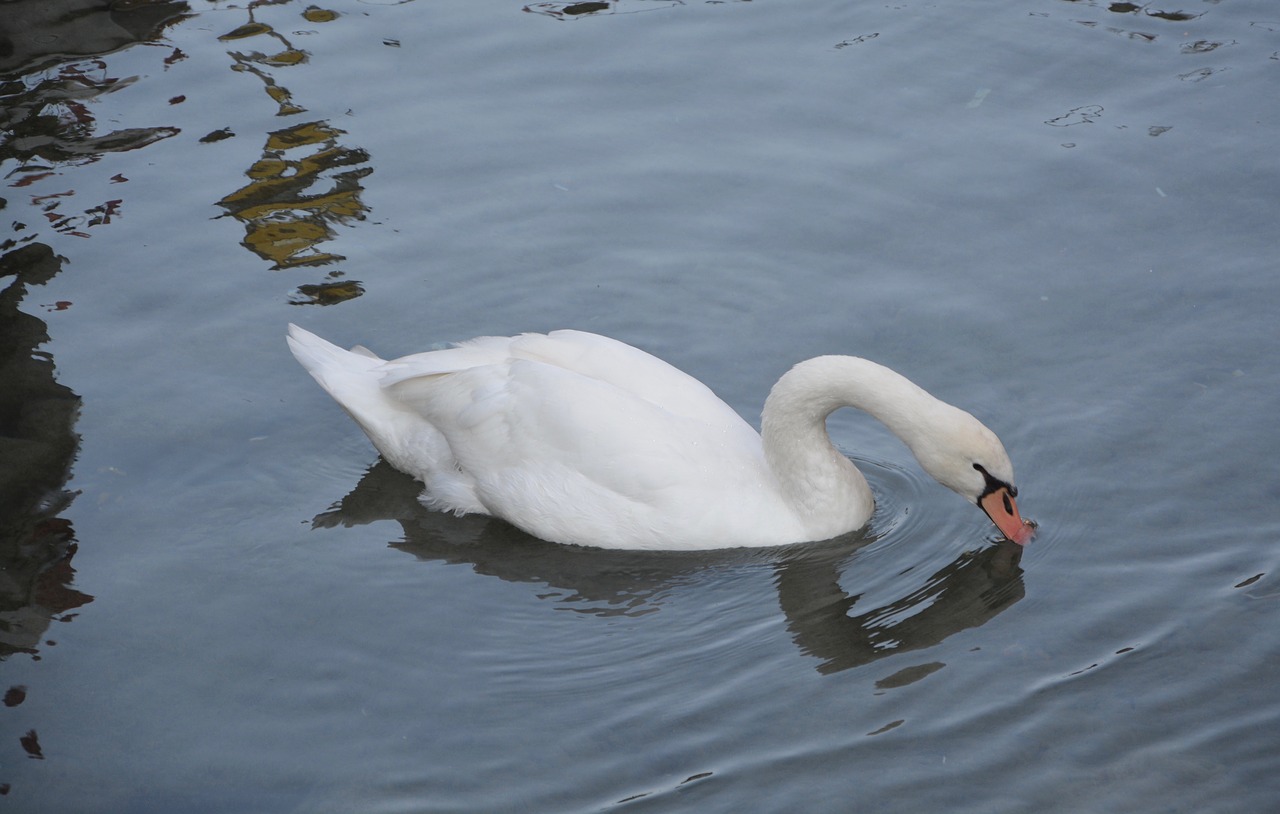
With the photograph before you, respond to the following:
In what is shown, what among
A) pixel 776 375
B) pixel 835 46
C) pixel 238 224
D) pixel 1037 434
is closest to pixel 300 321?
pixel 238 224

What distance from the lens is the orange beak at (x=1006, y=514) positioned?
630cm

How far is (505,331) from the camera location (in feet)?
27.2

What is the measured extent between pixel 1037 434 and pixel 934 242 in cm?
193

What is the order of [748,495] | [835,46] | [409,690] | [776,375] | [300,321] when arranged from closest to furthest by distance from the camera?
[409,690] → [748,495] → [776,375] → [300,321] → [835,46]

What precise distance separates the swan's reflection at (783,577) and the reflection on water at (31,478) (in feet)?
3.99

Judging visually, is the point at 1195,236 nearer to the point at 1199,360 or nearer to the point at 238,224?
the point at 1199,360

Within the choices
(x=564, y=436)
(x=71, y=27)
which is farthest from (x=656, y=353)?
(x=71, y=27)

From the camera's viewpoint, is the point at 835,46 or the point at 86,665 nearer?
the point at 86,665

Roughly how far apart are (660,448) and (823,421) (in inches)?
29.6

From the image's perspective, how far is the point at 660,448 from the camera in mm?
6523

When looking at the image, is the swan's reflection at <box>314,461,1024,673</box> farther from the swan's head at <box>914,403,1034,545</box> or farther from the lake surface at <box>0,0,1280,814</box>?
Answer: the swan's head at <box>914,403,1034,545</box>

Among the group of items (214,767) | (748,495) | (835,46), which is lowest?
(214,767)

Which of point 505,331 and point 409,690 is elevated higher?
Result: point 505,331

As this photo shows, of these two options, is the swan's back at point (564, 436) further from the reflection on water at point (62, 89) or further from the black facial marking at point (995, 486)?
the reflection on water at point (62, 89)
